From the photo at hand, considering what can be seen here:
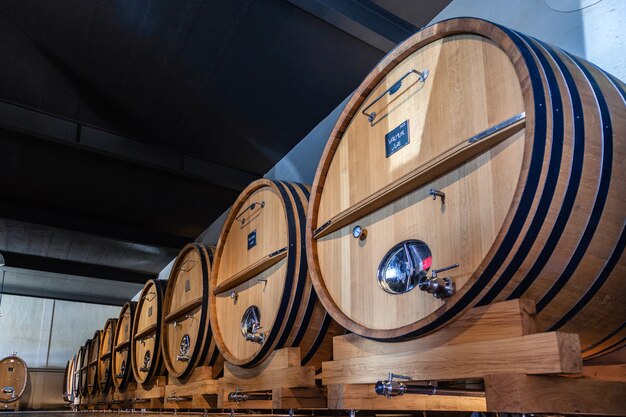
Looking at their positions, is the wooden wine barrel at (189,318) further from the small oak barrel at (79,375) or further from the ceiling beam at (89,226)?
the small oak barrel at (79,375)

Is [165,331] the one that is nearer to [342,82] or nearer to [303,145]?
[303,145]

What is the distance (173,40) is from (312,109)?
1.27 meters

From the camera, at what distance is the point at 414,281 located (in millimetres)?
1708

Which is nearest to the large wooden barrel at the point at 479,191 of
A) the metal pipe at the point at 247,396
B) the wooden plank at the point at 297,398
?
the wooden plank at the point at 297,398

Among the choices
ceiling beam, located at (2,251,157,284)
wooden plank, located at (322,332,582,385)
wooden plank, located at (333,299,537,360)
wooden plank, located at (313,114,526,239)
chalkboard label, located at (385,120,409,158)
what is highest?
ceiling beam, located at (2,251,157,284)

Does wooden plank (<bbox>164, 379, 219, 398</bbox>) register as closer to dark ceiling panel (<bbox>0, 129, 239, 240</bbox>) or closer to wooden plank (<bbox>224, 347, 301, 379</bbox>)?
wooden plank (<bbox>224, 347, 301, 379</bbox>)

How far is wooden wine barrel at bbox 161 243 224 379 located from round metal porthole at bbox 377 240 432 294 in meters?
2.00

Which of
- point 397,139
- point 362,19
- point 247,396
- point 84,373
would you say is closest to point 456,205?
point 397,139

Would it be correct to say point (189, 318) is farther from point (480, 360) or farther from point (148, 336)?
point (480, 360)

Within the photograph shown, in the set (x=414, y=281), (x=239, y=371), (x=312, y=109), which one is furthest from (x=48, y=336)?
(x=414, y=281)

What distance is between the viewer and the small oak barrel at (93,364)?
8.67 metres

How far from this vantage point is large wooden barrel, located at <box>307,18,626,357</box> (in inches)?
51.7

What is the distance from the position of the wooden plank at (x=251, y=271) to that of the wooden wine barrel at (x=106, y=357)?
14.9 feet

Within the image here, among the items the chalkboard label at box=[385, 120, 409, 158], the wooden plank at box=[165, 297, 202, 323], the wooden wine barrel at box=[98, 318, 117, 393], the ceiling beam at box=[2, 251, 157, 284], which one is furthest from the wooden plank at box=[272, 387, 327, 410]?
the ceiling beam at box=[2, 251, 157, 284]
